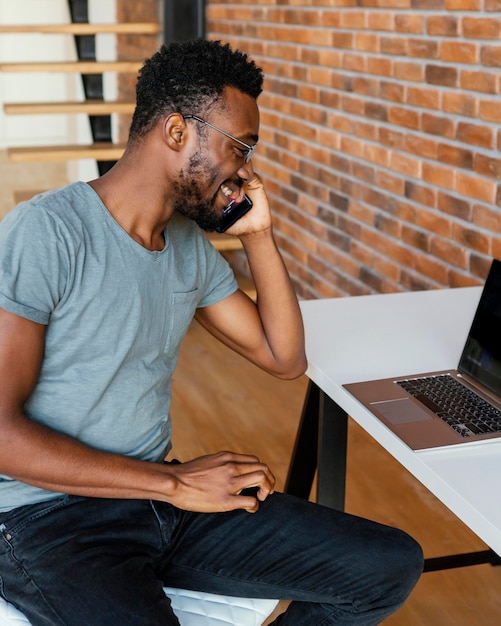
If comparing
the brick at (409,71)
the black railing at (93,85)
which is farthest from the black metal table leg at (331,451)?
the black railing at (93,85)

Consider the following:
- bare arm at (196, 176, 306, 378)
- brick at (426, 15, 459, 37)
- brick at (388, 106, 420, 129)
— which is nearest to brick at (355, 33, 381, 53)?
brick at (388, 106, 420, 129)

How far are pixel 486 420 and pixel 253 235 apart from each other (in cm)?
55

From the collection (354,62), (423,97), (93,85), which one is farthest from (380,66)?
(93,85)

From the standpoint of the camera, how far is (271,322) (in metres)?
1.72

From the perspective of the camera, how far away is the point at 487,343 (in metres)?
1.60

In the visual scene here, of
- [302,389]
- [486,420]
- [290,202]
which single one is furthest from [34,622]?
[290,202]

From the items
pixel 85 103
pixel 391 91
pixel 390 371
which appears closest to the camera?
pixel 390 371

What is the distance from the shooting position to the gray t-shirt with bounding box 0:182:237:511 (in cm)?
133

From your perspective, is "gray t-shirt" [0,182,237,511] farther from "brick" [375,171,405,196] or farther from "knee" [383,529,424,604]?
"brick" [375,171,405,196]

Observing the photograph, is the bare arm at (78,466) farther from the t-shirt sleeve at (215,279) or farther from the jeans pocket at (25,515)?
the t-shirt sleeve at (215,279)

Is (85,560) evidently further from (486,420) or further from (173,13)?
(173,13)

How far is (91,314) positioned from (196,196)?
0.25 m

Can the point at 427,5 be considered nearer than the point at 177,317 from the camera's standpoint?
No

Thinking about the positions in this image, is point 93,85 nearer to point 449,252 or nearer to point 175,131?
point 449,252
